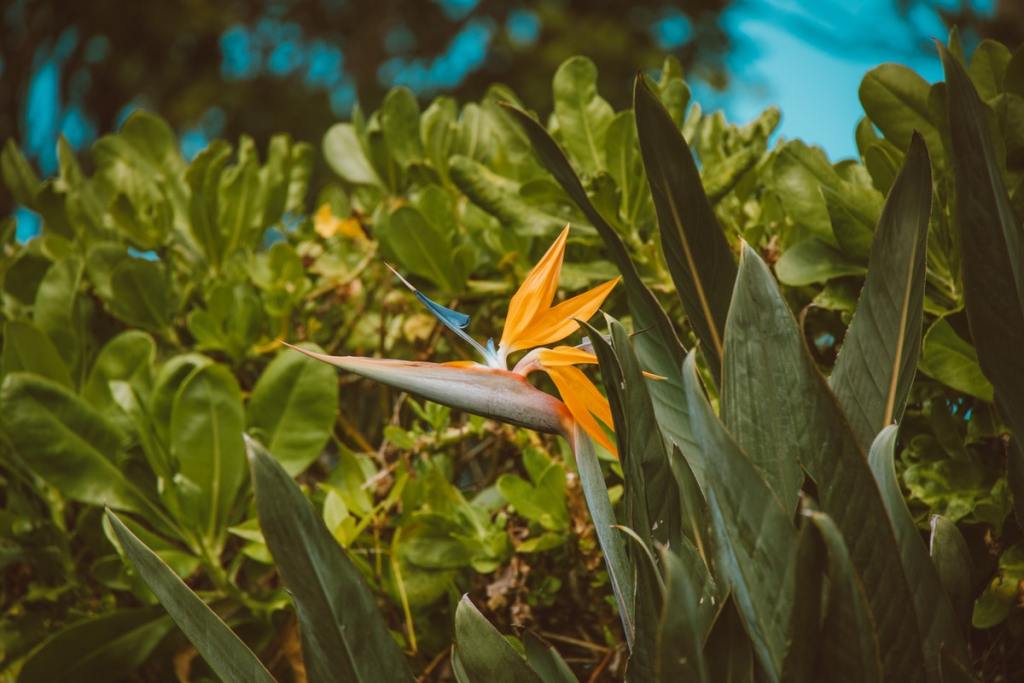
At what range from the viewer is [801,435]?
0.64m

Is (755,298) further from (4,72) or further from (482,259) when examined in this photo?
(4,72)

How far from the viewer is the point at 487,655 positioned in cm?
69

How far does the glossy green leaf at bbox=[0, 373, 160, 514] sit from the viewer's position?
3.42 ft

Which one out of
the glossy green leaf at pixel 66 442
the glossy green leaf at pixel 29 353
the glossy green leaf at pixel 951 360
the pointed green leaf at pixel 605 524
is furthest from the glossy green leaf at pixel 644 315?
the glossy green leaf at pixel 29 353

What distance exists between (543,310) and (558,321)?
1cm

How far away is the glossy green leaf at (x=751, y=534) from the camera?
0.58 metres

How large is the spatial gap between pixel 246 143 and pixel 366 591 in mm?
1006

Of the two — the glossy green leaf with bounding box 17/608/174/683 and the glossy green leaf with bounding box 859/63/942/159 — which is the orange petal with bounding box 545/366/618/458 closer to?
the glossy green leaf with bounding box 859/63/942/159

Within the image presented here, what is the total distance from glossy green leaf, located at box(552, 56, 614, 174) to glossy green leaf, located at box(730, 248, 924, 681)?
0.45m

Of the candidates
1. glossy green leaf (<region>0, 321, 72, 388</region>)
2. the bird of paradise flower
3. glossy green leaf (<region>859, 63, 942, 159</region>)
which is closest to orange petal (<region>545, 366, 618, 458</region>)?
the bird of paradise flower

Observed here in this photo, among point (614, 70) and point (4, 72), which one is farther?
point (614, 70)

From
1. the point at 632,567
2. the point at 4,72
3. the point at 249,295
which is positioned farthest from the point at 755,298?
the point at 4,72

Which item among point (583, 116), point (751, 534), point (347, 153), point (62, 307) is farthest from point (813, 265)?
point (62, 307)

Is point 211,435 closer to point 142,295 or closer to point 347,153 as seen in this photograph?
point 142,295
